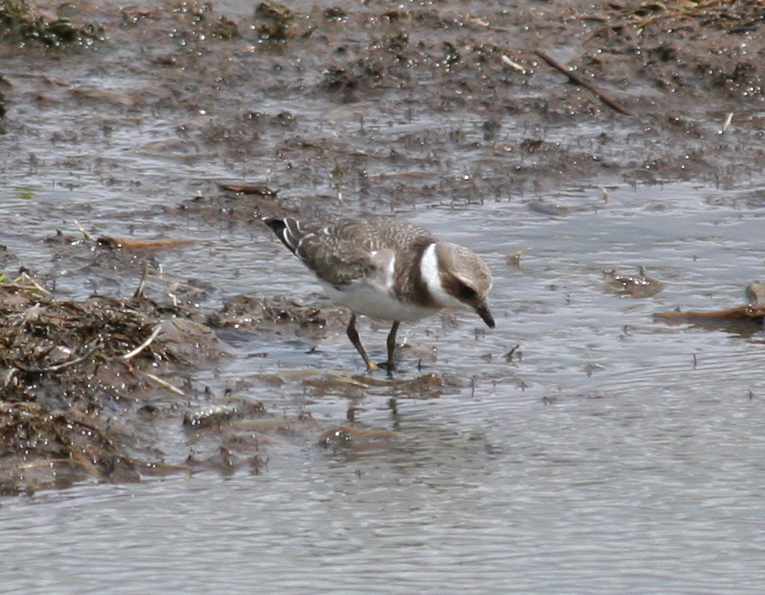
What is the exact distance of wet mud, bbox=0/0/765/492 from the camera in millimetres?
7273

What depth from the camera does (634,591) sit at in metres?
5.54

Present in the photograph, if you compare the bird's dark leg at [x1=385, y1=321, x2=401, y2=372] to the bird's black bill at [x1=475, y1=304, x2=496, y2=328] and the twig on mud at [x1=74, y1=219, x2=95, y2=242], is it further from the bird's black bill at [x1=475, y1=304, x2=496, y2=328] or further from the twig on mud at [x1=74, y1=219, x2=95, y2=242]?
the twig on mud at [x1=74, y1=219, x2=95, y2=242]

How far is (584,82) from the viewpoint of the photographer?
12.9 meters

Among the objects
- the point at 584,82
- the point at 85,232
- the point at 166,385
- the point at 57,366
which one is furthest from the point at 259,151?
the point at 57,366

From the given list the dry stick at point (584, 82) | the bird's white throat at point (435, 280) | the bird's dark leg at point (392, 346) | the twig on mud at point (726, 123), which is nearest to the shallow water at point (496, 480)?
the bird's dark leg at point (392, 346)

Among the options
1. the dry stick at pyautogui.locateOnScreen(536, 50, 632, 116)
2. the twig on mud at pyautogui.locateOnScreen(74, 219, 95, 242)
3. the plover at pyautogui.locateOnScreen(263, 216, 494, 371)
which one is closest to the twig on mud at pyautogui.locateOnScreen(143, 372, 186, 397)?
the plover at pyautogui.locateOnScreen(263, 216, 494, 371)

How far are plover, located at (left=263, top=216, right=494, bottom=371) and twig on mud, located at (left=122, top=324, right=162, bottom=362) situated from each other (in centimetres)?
105

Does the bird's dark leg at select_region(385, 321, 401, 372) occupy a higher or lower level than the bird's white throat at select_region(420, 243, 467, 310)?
lower

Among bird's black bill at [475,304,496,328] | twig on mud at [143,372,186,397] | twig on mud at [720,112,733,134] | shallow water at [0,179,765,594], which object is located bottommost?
shallow water at [0,179,765,594]

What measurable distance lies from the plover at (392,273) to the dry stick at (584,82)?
4538 millimetres

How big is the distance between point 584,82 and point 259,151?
305cm

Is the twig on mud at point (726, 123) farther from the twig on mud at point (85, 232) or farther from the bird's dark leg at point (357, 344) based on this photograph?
the twig on mud at point (85, 232)

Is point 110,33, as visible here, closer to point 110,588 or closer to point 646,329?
point 646,329

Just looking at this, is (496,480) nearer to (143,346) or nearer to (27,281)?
(143,346)
